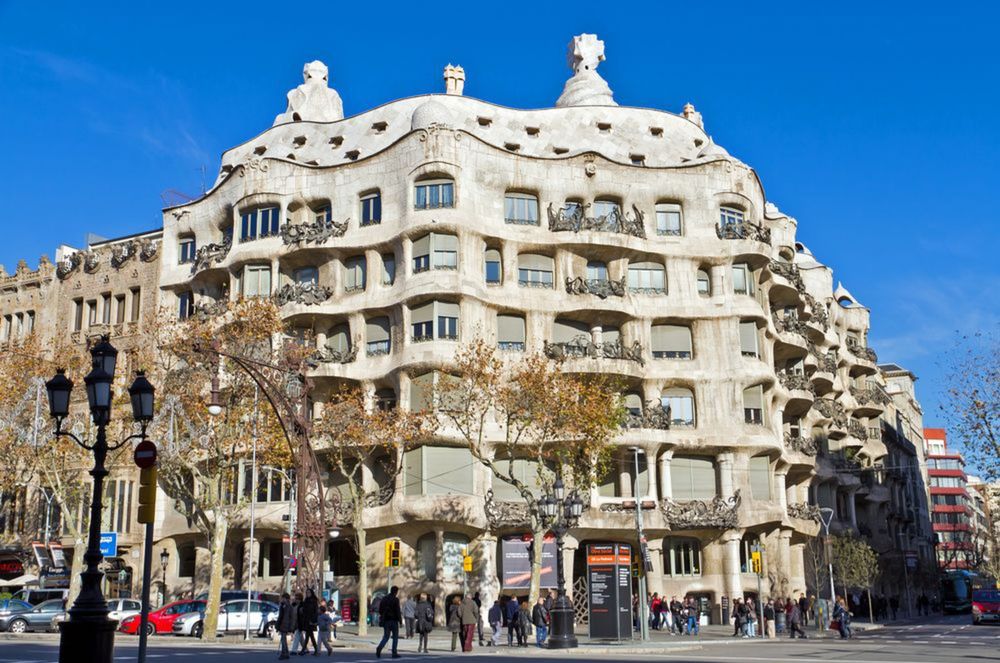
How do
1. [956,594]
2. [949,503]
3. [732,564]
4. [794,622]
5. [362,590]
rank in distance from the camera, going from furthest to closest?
1. [949,503]
2. [956,594]
3. [732,564]
4. [794,622]
5. [362,590]

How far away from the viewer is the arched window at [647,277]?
2032 inches

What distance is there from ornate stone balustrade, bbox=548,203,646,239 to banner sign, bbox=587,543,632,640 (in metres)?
21.5

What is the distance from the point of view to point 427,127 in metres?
49.2

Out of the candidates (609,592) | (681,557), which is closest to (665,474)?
(681,557)

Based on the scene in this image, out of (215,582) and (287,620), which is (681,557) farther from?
(287,620)

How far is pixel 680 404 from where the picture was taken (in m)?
50.4

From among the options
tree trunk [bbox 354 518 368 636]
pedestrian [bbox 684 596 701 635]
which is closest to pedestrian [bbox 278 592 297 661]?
tree trunk [bbox 354 518 368 636]

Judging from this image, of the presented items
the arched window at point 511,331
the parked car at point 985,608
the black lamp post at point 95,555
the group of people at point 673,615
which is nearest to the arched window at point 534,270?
the arched window at point 511,331

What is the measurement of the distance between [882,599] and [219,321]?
43.8 meters

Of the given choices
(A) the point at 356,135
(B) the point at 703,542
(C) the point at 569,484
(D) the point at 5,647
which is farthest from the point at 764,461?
(D) the point at 5,647

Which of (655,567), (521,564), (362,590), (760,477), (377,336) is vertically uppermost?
(377,336)

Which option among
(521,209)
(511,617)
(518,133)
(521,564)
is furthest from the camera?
(518,133)

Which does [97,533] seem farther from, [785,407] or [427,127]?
[785,407]

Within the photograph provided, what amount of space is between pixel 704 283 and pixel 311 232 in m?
19.2
